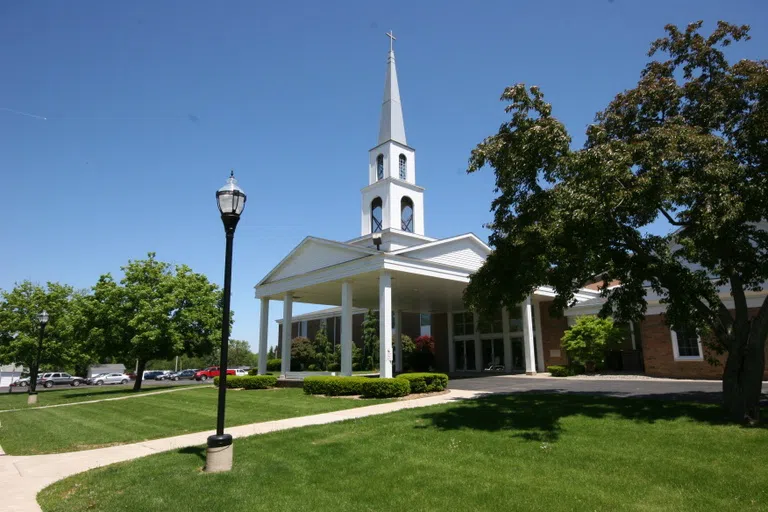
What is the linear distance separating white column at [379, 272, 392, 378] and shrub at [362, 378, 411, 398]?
206 cm

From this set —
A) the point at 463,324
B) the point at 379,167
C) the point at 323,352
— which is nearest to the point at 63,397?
the point at 323,352

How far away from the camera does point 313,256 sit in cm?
2497

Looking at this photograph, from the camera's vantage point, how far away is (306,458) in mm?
8078

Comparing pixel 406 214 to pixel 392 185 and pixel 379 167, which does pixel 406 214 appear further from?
pixel 379 167

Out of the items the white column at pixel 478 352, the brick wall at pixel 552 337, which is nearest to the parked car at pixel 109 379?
the white column at pixel 478 352

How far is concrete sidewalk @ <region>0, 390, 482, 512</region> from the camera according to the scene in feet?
23.0

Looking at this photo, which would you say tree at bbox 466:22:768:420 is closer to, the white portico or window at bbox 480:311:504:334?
the white portico

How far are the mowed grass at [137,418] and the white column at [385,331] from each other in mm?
2892

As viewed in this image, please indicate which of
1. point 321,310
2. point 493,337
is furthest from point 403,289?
point 321,310

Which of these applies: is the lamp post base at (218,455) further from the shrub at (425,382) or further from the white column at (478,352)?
the white column at (478,352)

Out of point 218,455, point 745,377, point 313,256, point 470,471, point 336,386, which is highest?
point 313,256

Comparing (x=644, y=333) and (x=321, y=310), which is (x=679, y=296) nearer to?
(x=644, y=333)

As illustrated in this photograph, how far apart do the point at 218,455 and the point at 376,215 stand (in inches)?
827

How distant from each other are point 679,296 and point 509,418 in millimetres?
4399
